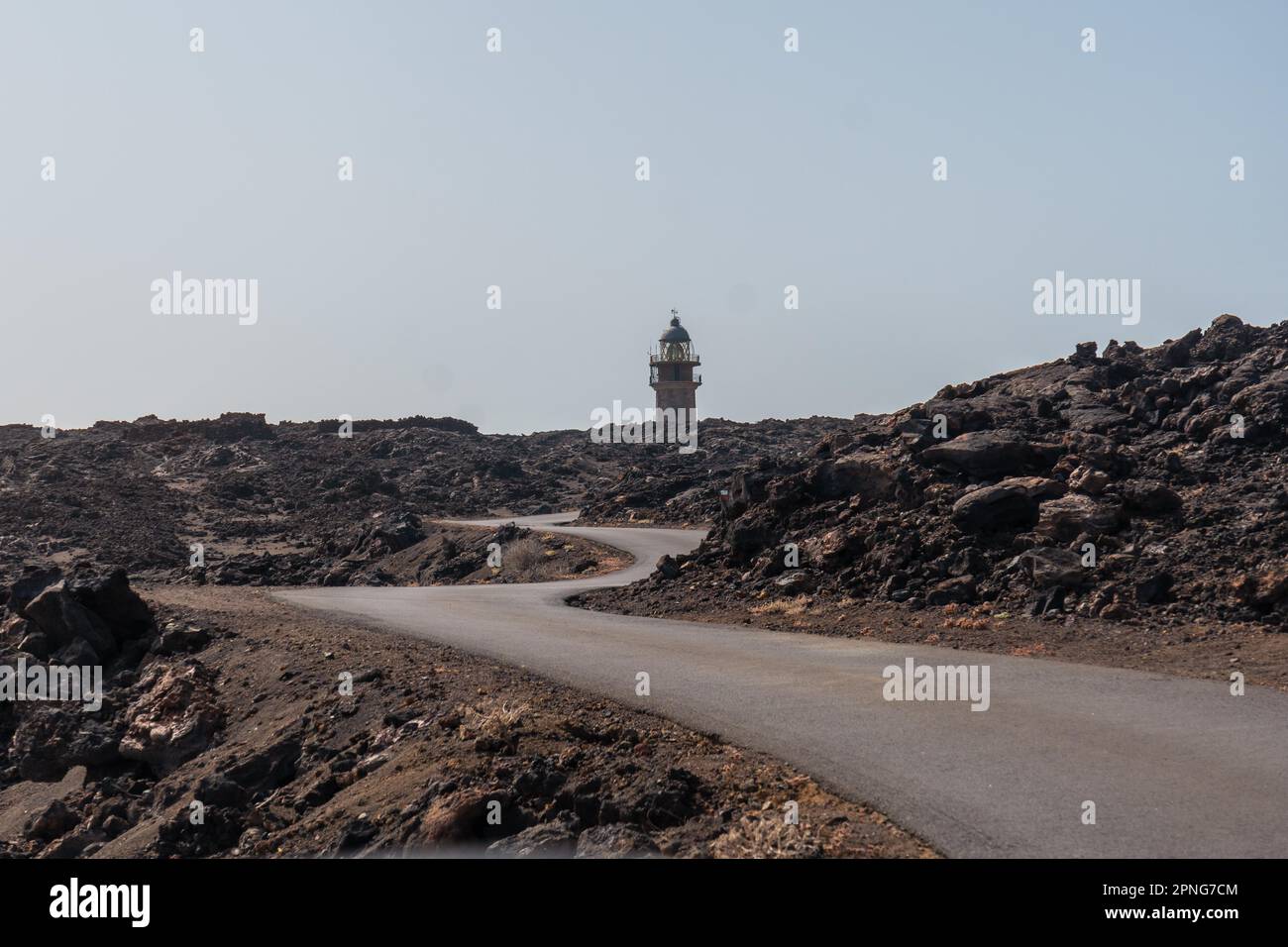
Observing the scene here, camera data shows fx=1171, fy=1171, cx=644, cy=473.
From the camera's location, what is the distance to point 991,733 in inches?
460

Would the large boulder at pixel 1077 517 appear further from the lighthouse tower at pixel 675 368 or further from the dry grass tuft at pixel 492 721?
the lighthouse tower at pixel 675 368

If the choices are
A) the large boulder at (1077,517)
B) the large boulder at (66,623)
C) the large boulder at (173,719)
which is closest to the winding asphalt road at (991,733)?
the large boulder at (173,719)

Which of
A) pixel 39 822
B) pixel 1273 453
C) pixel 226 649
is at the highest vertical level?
pixel 1273 453

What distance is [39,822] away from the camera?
50.3 feet

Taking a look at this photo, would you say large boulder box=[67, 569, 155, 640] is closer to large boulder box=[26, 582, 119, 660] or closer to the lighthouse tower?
large boulder box=[26, 582, 119, 660]

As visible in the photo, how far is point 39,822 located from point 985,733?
1206cm

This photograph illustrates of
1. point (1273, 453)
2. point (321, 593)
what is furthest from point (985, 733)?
point (321, 593)

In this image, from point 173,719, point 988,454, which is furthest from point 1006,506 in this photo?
point 173,719

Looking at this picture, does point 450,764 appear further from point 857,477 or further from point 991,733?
point 857,477

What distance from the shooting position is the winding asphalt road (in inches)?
341

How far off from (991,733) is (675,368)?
6400cm

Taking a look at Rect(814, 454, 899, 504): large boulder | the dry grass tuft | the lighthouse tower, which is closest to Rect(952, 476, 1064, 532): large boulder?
Rect(814, 454, 899, 504): large boulder

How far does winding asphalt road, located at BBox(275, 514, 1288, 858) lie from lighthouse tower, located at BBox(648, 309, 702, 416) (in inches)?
2172
